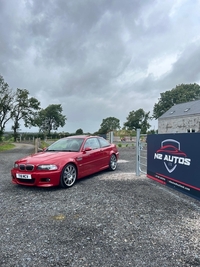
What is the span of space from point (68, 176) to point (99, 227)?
7.41 ft

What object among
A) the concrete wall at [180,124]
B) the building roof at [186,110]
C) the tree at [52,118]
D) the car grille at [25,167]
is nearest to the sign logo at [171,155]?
the car grille at [25,167]

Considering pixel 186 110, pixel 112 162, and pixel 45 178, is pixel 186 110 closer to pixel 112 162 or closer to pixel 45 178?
pixel 112 162

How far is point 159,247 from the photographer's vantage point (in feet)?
8.24

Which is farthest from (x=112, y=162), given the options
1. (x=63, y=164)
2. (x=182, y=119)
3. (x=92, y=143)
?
(x=182, y=119)

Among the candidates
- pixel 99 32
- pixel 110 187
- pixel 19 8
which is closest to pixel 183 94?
pixel 99 32

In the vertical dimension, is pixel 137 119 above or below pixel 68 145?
above

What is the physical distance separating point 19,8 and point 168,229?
12569 mm

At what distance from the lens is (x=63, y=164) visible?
16.3 ft

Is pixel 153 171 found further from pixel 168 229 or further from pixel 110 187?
pixel 168 229

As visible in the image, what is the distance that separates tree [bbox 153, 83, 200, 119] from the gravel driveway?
2490 inches

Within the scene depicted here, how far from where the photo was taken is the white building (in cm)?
3719

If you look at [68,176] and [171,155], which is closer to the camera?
[171,155]

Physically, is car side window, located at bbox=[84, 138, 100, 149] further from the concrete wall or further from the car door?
the concrete wall

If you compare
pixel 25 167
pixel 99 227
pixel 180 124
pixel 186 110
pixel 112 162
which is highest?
pixel 186 110
